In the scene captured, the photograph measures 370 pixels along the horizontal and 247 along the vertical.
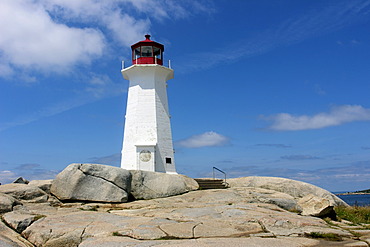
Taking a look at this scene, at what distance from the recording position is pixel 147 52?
24469mm

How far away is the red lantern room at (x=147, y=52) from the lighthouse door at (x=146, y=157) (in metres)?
6.08

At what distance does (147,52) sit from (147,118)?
524 cm

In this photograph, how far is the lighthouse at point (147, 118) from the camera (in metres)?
21.6

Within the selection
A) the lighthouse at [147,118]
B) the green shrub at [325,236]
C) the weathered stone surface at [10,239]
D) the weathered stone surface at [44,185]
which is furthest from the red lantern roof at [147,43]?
the green shrub at [325,236]

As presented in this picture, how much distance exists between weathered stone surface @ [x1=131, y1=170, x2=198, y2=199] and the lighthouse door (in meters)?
4.21

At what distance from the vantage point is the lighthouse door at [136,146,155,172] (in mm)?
21359

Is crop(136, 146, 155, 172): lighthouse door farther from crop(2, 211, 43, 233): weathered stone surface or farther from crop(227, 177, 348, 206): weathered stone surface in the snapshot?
crop(2, 211, 43, 233): weathered stone surface

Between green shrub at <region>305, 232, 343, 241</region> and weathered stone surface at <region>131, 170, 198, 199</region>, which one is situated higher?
weathered stone surface at <region>131, 170, 198, 199</region>

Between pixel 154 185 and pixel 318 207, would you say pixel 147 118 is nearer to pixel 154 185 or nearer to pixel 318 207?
pixel 154 185

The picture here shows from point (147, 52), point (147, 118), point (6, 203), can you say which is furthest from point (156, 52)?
point (6, 203)

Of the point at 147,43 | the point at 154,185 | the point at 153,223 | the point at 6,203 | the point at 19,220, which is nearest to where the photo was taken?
the point at 153,223

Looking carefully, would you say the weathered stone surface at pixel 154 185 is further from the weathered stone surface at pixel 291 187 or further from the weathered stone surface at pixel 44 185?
the weathered stone surface at pixel 291 187

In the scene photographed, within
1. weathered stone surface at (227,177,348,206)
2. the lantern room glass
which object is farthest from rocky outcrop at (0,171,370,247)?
the lantern room glass

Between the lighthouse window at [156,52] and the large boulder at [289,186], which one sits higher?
the lighthouse window at [156,52]
